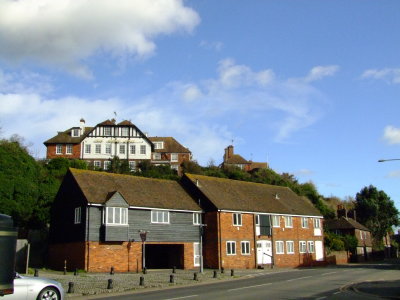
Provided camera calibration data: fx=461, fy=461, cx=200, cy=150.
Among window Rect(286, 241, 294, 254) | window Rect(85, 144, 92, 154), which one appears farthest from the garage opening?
window Rect(85, 144, 92, 154)

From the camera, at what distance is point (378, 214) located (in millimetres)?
81938

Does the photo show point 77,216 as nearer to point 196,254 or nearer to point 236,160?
point 196,254

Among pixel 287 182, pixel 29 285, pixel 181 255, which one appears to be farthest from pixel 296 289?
pixel 287 182

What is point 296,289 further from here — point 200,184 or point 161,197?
point 200,184

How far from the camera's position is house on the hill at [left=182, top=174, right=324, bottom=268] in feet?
140

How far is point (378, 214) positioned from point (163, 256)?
Result: 5264 centimetres

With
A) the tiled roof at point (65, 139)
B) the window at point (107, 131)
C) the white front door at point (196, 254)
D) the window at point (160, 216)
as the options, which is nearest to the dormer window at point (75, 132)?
the tiled roof at point (65, 139)

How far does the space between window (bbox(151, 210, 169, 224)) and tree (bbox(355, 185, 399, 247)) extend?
52.4m

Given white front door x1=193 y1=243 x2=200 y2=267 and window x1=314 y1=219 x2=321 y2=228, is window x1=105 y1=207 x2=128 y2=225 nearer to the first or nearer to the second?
white front door x1=193 y1=243 x2=200 y2=267

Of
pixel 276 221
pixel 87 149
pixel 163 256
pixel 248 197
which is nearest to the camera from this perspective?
pixel 163 256

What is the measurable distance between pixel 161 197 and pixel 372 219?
53.7 metres

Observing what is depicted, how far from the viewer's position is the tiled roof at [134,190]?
37.2 m

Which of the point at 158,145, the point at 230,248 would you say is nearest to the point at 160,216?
the point at 230,248

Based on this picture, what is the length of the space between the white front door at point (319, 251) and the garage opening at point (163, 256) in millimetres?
19333
